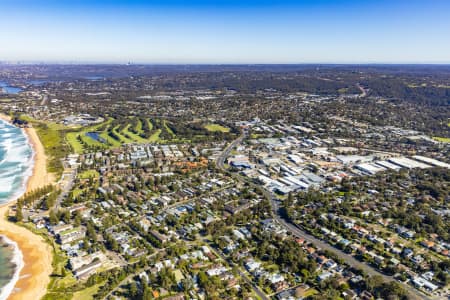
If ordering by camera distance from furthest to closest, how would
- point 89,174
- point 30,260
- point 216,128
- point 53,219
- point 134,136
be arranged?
1. point 216,128
2. point 134,136
3. point 89,174
4. point 53,219
5. point 30,260

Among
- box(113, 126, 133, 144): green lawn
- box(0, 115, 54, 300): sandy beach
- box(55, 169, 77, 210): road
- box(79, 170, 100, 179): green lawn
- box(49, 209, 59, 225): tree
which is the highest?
box(113, 126, 133, 144): green lawn

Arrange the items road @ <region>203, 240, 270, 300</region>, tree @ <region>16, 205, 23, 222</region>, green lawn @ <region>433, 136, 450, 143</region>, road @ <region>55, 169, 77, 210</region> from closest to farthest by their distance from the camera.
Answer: road @ <region>203, 240, 270, 300</region> < tree @ <region>16, 205, 23, 222</region> < road @ <region>55, 169, 77, 210</region> < green lawn @ <region>433, 136, 450, 143</region>

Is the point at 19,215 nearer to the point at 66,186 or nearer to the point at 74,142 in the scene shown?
the point at 66,186

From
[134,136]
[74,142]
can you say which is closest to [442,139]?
[134,136]

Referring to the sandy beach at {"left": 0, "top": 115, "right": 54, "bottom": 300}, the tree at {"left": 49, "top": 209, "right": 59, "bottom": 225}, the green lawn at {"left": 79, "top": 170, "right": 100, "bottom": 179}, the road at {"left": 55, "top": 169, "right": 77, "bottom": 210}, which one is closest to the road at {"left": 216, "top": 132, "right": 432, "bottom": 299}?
the green lawn at {"left": 79, "top": 170, "right": 100, "bottom": 179}

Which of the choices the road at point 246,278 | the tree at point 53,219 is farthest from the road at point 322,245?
the tree at point 53,219

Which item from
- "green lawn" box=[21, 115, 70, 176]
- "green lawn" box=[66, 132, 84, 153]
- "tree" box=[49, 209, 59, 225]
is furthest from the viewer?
"green lawn" box=[66, 132, 84, 153]

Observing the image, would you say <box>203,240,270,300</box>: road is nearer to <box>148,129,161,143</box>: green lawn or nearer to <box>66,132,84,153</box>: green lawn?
<box>66,132,84,153</box>: green lawn

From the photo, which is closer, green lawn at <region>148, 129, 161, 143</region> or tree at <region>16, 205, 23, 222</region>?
tree at <region>16, 205, 23, 222</region>
